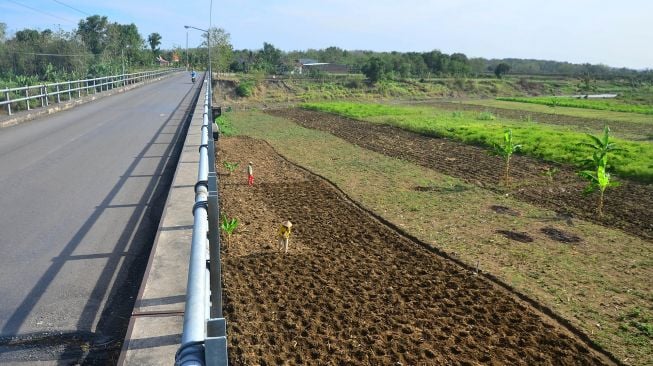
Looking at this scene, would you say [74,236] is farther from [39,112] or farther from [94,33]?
[94,33]

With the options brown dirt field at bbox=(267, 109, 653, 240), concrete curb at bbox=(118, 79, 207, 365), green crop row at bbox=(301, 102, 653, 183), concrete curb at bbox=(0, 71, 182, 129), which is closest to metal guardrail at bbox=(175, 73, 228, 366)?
concrete curb at bbox=(118, 79, 207, 365)

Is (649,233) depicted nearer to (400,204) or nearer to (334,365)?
(400,204)

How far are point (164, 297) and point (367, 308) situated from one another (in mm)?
2178

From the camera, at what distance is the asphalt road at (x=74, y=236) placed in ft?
14.3

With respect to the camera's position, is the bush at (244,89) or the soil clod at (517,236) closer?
the soil clod at (517,236)

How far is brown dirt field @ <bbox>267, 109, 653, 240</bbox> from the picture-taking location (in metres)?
10.6

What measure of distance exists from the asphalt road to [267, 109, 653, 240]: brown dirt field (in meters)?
7.79

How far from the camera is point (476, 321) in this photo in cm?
564

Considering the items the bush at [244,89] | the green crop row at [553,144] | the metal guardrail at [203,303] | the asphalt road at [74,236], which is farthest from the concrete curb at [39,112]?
the bush at [244,89]

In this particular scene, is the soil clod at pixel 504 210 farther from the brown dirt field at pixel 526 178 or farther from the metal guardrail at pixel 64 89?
the metal guardrail at pixel 64 89

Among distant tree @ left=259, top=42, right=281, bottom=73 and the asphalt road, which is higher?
distant tree @ left=259, top=42, right=281, bottom=73

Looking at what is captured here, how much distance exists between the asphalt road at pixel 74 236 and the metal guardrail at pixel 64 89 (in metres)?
6.01

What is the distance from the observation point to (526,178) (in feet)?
46.7

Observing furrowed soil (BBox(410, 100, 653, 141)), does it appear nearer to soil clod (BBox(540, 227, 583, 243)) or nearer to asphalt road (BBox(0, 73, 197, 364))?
soil clod (BBox(540, 227, 583, 243))
